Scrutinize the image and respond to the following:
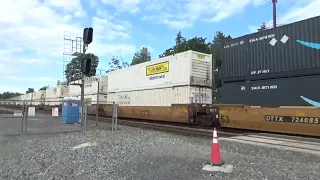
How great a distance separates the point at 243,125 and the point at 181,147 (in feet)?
14.8

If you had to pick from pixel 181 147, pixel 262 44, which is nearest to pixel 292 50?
pixel 262 44

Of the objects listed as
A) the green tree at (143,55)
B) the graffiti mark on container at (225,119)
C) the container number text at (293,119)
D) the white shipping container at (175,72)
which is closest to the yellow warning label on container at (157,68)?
the white shipping container at (175,72)

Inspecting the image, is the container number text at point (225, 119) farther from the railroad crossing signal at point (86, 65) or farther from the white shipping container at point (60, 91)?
the white shipping container at point (60, 91)

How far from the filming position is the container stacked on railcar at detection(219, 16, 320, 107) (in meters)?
9.98

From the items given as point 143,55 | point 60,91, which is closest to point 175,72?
point 60,91

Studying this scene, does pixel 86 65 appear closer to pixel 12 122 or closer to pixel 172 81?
pixel 172 81

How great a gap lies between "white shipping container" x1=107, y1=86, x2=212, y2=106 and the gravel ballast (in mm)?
6954

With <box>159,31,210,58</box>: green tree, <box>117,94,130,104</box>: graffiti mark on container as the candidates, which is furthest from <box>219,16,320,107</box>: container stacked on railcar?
<box>159,31,210,58</box>: green tree

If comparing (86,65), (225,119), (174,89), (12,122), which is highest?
(86,65)

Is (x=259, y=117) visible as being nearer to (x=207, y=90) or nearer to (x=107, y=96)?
(x=207, y=90)

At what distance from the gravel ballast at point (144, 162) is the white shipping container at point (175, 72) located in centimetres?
750

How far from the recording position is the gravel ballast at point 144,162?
5.59 meters

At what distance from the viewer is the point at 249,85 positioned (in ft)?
39.8

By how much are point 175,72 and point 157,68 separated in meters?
2.14
